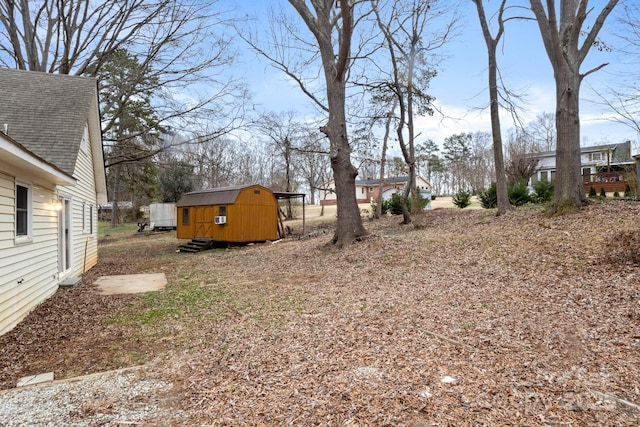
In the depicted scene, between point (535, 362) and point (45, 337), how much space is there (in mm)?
5490

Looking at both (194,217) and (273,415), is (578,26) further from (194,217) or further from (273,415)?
(194,217)

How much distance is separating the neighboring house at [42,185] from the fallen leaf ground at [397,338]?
2.03 ft

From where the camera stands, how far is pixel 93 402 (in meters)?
2.97

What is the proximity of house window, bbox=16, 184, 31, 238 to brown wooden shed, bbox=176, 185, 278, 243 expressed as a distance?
991 centimetres

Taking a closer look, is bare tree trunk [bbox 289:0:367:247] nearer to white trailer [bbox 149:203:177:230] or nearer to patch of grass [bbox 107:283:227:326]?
patch of grass [bbox 107:283:227:326]

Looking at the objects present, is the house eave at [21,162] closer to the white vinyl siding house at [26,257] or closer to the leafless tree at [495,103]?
the white vinyl siding house at [26,257]

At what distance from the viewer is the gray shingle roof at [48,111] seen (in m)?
6.80

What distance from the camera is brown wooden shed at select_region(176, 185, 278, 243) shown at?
1599 cm

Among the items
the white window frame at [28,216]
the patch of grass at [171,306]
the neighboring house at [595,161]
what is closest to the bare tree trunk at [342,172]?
the patch of grass at [171,306]

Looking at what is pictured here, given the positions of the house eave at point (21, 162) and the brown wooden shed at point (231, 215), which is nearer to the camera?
the house eave at point (21, 162)

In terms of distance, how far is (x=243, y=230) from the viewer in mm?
16203

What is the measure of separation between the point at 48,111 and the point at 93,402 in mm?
6998

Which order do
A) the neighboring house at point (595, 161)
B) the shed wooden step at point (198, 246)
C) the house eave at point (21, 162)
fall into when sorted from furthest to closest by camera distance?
the neighboring house at point (595, 161), the shed wooden step at point (198, 246), the house eave at point (21, 162)

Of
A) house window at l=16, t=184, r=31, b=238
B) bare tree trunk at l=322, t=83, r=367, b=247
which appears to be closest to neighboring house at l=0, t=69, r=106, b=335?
house window at l=16, t=184, r=31, b=238
